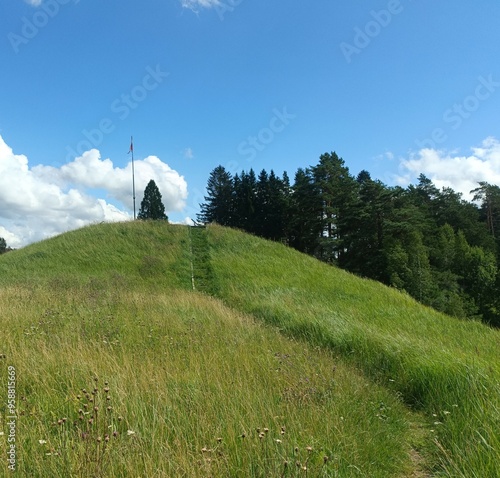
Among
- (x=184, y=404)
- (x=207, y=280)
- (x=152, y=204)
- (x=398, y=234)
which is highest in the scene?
(x=152, y=204)

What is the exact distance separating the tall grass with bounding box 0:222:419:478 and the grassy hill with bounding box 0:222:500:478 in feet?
0.05

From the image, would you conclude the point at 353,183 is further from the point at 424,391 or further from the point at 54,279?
the point at 424,391

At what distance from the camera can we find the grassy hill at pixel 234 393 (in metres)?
2.50

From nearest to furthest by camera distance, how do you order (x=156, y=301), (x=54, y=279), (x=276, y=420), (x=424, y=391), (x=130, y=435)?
(x=130, y=435) → (x=276, y=420) → (x=424, y=391) → (x=156, y=301) → (x=54, y=279)

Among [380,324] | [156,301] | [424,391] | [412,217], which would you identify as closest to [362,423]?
[424,391]

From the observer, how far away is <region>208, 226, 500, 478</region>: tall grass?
3.12m

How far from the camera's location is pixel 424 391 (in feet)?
14.9

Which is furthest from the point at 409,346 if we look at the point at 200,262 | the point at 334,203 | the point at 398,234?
the point at 334,203

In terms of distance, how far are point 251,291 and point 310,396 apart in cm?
936

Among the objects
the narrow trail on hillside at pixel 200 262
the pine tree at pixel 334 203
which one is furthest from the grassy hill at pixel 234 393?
the pine tree at pixel 334 203

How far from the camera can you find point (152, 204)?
53000 mm

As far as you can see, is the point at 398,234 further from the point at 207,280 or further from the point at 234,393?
the point at 234,393

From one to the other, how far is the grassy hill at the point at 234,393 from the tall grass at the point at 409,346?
0.03 metres

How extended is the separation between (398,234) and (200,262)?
27.0 m
